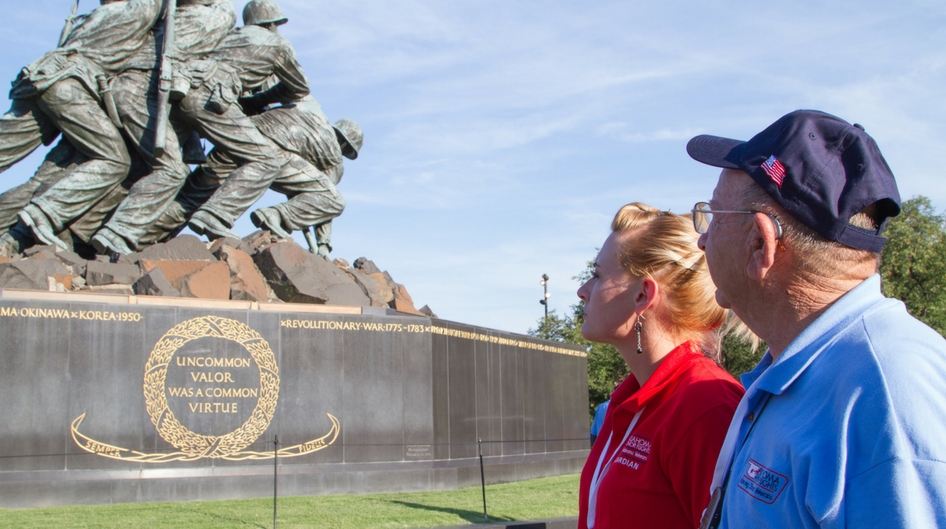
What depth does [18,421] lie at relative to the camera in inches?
354

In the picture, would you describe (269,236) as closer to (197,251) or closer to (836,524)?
(197,251)

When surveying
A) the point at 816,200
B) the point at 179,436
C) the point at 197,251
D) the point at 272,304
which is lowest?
the point at 179,436

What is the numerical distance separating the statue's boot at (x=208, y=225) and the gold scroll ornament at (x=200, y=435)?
2769 mm

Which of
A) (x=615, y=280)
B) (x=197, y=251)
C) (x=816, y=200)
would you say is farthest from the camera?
(x=197, y=251)

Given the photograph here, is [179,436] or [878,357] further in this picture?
[179,436]

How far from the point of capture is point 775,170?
56.3 inches

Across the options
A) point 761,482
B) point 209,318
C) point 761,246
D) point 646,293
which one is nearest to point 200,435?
point 209,318

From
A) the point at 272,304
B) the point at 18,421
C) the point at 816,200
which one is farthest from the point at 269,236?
the point at 816,200

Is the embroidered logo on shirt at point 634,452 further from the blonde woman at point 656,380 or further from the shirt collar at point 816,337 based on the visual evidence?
the shirt collar at point 816,337

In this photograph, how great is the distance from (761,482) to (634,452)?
784 mm

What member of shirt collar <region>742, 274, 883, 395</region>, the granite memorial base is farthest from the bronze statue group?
shirt collar <region>742, 274, 883, 395</region>

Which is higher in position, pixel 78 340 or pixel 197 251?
pixel 197 251

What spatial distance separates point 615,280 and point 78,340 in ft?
27.8

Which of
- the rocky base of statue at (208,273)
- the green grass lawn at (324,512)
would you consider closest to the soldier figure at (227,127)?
the rocky base of statue at (208,273)
